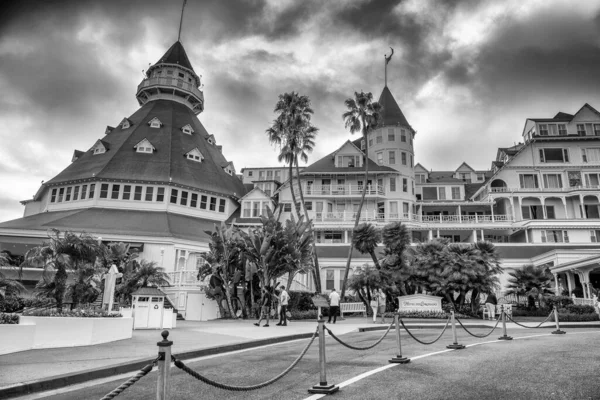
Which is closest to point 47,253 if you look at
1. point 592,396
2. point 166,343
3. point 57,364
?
point 57,364

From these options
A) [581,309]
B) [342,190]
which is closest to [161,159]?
[342,190]

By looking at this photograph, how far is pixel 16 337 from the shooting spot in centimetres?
A: 1064

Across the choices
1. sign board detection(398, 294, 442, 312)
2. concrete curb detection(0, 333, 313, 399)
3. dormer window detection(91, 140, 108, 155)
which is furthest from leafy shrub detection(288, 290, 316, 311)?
dormer window detection(91, 140, 108, 155)

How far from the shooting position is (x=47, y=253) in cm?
1544

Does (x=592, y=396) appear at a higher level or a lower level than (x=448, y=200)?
lower

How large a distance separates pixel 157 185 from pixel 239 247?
740 inches

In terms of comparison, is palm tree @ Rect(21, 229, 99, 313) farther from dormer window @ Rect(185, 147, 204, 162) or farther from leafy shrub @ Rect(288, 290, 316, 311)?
dormer window @ Rect(185, 147, 204, 162)

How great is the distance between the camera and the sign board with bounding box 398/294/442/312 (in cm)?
2569

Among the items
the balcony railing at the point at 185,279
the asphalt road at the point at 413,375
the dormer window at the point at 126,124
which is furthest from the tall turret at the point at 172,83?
the asphalt road at the point at 413,375

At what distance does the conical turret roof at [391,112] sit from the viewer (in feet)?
167

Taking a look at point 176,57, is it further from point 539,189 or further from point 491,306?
point 491,306

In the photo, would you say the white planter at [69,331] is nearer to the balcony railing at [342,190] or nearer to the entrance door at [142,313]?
the entrance door at [142,313]

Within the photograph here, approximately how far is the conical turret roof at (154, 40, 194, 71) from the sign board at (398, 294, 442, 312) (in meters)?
41.5

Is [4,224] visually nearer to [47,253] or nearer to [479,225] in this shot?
[47,253]
